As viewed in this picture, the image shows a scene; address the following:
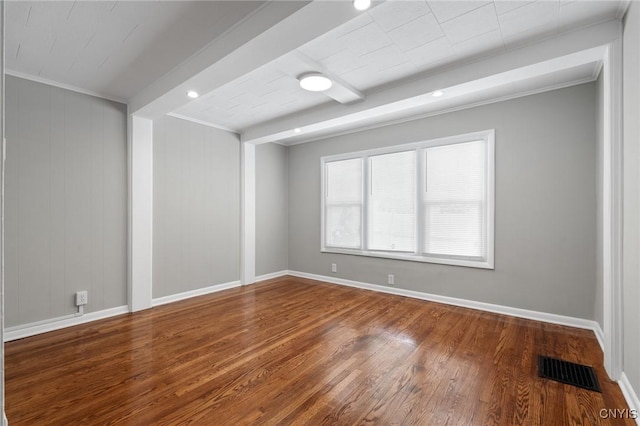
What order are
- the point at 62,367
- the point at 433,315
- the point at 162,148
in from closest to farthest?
the point at 62,367, the point at 433,315, the point at 162,148

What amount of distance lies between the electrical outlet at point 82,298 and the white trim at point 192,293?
0.75 m

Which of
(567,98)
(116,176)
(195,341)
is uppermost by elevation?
(567,98)

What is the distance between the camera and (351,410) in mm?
1908

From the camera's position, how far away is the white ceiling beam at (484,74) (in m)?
2.32

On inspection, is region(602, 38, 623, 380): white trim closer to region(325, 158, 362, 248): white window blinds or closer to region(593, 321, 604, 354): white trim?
region(593, 321, 604, 354): white trim

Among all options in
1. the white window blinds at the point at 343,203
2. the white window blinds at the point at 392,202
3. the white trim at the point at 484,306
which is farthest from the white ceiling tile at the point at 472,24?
the white trim at the point at 484,306

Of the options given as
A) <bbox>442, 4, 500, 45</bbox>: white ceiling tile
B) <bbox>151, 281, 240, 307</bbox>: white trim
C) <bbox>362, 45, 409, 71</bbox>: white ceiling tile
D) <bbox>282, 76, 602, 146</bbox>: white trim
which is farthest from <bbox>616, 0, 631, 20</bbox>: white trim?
<bbox>151, 281, 240, 307</bbox>: white trim

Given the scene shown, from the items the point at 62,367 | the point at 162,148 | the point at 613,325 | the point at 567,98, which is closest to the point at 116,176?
the point at 162,148

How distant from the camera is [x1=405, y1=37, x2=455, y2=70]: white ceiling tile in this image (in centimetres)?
257

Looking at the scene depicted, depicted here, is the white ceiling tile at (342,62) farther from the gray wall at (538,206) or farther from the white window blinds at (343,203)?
the white window blinds at (343,203)

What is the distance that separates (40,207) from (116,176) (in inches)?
32.0

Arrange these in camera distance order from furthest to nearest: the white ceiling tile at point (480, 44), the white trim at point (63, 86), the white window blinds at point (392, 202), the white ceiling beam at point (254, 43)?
the white window blinds at point (392, 202) < the white trim at point (63, 86) < the white ceiling tile at point (480, 44) < the white ceiling beam at point (254, 43)

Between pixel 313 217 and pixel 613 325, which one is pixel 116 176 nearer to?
pixel 313 217

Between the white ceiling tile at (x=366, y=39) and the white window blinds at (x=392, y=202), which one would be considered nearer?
the white ceiling tile at (x=366, y=39)
